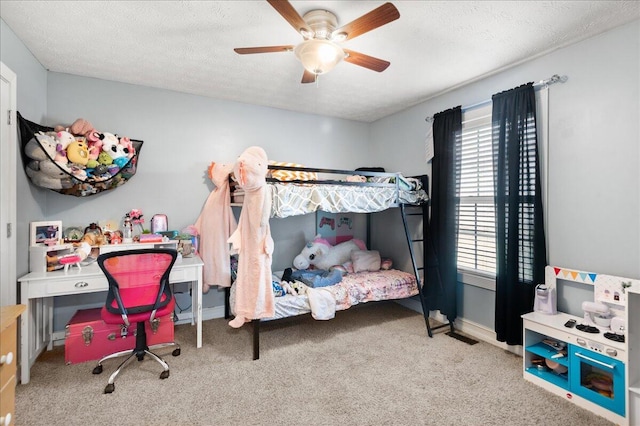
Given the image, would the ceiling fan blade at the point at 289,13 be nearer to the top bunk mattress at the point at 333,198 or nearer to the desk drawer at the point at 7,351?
the top bunk mattress at the point at 333,198

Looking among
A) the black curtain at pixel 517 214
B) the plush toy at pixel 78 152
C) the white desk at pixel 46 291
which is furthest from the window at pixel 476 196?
the plush toy at pixel 78 152

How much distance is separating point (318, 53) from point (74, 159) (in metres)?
2.20

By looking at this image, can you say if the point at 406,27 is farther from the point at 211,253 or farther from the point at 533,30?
the point at 211,253

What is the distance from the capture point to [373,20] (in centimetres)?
167

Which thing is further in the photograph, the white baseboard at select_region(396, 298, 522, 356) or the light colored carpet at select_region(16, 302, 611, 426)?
the white baseboard at select_region(396, 298, 522, 356)

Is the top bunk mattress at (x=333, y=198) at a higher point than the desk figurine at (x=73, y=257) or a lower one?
higher

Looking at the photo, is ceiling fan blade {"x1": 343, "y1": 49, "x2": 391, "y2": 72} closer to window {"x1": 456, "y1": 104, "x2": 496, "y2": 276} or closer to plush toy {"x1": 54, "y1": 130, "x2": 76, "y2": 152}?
window {"x1": 456, "y1": 104, "x2": 496, "y2": 276}

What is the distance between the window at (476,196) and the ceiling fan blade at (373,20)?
6.01ft

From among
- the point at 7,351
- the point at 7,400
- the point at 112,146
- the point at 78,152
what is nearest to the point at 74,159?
the point at 78,152

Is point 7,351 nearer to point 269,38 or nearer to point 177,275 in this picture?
point 177,275

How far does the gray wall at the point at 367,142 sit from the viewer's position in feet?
7.09

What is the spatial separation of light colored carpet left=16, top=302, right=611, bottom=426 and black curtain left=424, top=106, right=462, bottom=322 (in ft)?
1.56

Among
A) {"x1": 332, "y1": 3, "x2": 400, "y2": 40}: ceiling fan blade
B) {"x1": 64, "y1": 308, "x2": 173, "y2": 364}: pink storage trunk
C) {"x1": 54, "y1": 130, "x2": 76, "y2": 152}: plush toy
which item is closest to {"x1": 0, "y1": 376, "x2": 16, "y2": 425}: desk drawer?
{"x1": 64, "y1": 308, "x2": 173, "y2": 364}: pink storage trunk

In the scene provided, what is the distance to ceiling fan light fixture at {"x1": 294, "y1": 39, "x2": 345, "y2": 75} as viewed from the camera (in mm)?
1897
